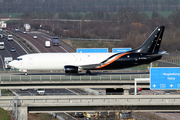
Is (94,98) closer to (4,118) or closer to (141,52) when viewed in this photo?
(4,118)

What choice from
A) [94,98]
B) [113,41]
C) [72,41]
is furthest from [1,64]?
[94,98]

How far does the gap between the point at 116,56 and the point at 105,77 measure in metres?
7.16

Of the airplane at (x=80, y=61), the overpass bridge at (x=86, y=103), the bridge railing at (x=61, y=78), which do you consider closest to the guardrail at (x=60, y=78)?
the bridge railing at (x=61, y=78)

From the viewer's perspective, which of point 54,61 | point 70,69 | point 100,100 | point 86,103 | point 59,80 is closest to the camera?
point 86,103

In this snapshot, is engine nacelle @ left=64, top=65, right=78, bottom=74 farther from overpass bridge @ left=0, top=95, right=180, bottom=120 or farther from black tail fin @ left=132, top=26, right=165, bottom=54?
overpass bridge @ left=0, top=95, right=180, bottom=120

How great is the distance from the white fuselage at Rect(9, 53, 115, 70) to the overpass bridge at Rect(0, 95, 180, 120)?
19.0 m

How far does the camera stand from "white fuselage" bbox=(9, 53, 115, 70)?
7175 cm

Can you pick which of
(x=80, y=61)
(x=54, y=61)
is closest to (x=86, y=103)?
(x=80, y=61)

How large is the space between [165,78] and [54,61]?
26014 mm

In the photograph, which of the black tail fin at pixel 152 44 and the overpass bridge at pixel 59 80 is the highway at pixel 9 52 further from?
the black tail fin at pixel 152 44

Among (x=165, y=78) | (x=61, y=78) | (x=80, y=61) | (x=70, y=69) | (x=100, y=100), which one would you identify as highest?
(x=80, y=61)

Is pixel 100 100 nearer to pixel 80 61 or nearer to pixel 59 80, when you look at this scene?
pixel 59 80

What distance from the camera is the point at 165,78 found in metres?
57.8

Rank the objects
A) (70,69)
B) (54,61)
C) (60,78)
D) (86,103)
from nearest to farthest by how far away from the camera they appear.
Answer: (86,103) < (60,78) < (70,69) < (54,61)
